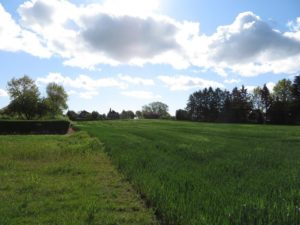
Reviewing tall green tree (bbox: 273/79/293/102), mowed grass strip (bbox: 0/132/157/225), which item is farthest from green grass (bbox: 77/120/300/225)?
tall green tree (bbox: 273/79/293/102)

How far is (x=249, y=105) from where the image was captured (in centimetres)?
10588

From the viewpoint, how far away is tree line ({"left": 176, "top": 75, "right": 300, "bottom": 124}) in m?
90.9

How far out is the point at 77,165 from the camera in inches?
563

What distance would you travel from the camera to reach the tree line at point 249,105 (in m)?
90.9

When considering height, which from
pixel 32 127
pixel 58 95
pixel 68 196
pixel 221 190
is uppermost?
pixel 58 95

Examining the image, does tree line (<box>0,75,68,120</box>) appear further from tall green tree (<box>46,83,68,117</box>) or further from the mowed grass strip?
the mowed grass strip

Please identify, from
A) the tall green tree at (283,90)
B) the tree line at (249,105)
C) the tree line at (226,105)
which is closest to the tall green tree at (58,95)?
the tree line at (226,105)

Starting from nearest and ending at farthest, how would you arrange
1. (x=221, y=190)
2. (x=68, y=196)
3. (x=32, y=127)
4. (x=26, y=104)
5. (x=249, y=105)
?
(x=221, y=190)
(x=68, y=196)
(x=32, y=127)
(x=26, y=104)
(x=249, y=105)

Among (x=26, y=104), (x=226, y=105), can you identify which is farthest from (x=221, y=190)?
(x=226, y=105)

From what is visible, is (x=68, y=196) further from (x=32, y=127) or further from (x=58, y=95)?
(x=58, y=95)

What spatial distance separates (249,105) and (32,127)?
70.6 meters

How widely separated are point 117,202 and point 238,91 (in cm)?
10764

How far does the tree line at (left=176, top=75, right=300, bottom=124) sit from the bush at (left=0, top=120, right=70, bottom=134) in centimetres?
5813

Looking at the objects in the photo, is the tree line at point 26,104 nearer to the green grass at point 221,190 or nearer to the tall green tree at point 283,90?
the tall green tree at point 283,90
